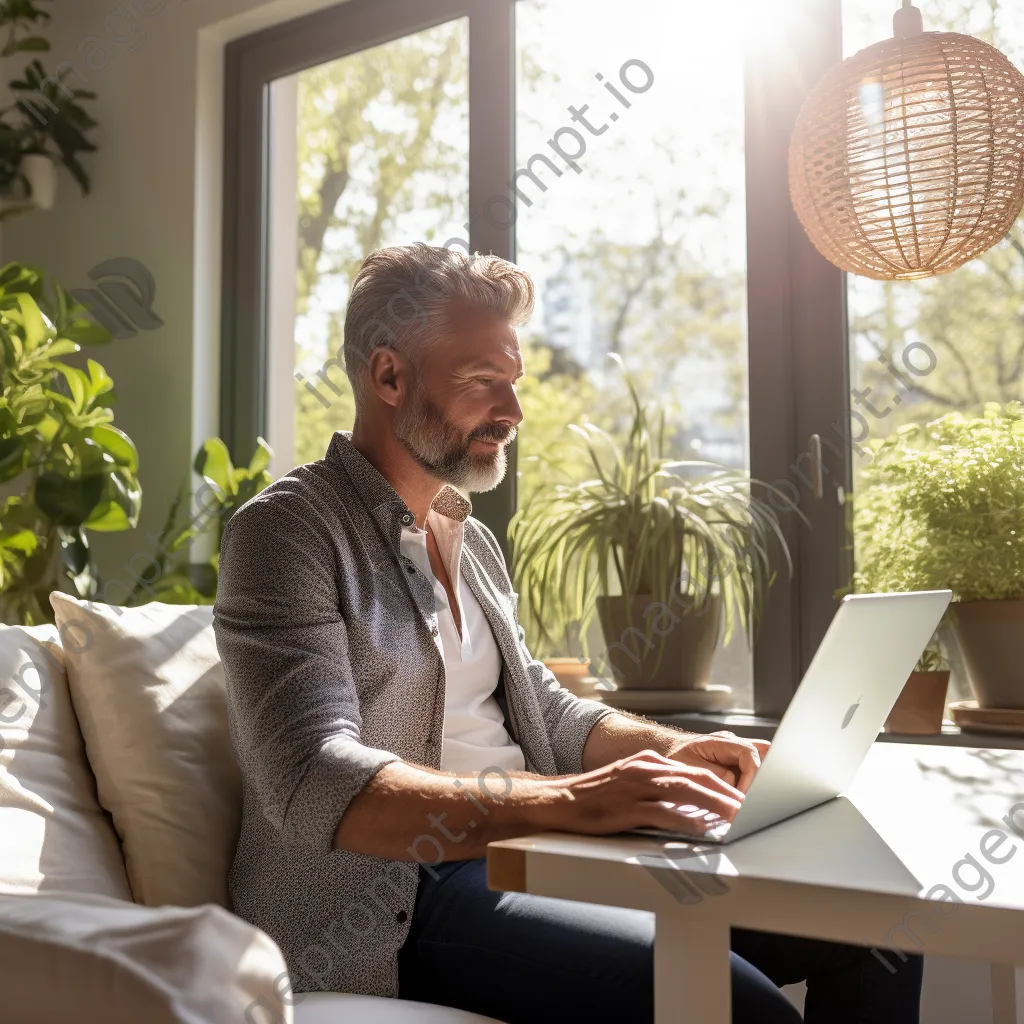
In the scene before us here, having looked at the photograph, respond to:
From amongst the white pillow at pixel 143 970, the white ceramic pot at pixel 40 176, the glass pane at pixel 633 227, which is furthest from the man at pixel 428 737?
the white ceramic pot at pixel 40 176

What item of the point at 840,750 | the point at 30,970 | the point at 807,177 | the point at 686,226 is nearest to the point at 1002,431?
the point at 807,177

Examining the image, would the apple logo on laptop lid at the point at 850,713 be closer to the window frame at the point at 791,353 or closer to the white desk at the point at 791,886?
the white desk at the point at 791,886

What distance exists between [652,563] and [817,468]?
1.32ft

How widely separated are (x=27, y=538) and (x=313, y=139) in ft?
4.47

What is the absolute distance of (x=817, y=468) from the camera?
2.40 m

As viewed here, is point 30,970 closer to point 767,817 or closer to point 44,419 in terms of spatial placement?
point 767,817

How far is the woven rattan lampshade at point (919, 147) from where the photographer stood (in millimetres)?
1759

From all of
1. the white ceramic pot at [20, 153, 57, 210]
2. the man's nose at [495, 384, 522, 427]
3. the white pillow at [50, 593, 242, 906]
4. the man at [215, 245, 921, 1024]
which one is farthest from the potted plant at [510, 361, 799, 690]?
the white ceramic pot at [20, 153, 57, 210]

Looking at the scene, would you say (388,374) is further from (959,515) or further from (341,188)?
(341,188)

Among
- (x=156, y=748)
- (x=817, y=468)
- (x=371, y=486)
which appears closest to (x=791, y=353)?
(x=817, y=468)

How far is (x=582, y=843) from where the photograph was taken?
105 cm

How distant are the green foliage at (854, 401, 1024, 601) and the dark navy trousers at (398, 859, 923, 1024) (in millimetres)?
816

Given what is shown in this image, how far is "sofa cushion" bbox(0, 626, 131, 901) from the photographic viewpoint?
1.34 meters

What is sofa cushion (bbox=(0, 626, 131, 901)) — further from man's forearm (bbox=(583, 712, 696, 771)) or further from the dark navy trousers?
man's forearm (bbox=(583, 712, 696, 771))
